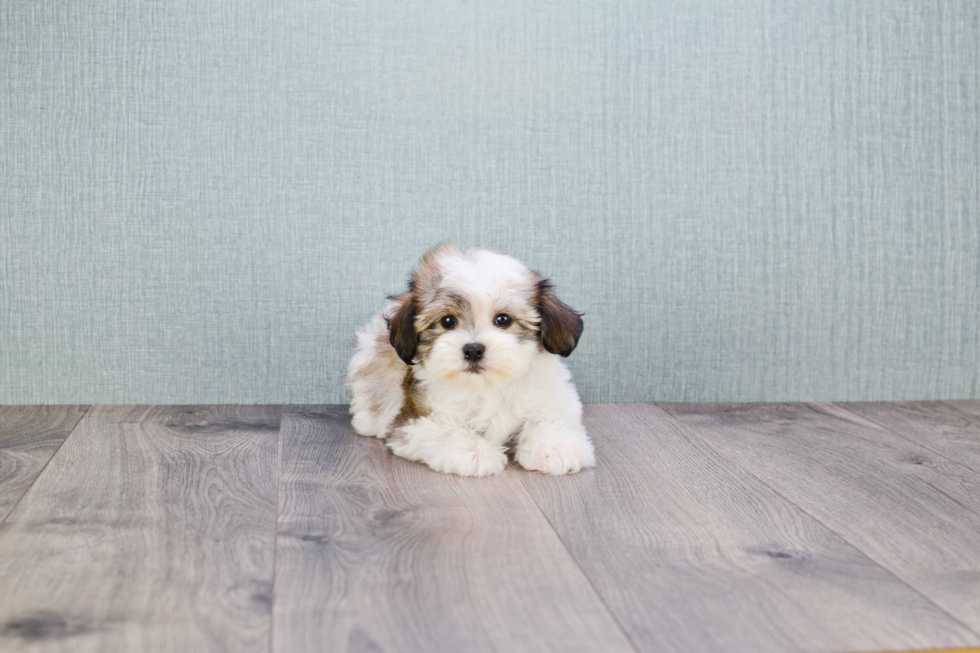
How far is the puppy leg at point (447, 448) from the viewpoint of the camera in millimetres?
1903

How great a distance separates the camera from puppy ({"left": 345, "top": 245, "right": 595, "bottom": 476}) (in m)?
1.89

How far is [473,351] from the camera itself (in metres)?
1.86

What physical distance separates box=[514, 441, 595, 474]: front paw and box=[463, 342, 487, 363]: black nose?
27 centimetres

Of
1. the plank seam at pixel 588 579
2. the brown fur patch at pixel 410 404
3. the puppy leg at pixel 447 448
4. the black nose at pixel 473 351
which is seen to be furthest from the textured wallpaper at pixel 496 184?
the plank seam at pixel 588 579

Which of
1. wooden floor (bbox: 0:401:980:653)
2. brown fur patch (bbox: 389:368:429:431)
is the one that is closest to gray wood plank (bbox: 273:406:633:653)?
wooden floor (bbox: 0:401:980:653)

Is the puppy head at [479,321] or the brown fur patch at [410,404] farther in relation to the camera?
the brown fur patch at [410,404]

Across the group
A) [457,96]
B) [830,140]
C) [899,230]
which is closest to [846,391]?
[899,230]

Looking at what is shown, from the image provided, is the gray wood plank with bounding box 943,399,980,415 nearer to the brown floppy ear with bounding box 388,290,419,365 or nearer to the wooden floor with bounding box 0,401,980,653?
the wooden floor with bounding box 0,401,980,653

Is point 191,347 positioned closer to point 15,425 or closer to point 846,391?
point 15,425

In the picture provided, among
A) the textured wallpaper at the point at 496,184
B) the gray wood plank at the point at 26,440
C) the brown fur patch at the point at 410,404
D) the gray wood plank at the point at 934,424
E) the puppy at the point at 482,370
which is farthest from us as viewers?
the textured wallpaper at the point at 496,184

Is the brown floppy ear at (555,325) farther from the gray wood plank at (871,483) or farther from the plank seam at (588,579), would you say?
the gray wood plank at (871,483)

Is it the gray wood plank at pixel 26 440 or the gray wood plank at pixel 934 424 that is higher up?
the gray wood plank at pixel 934 424

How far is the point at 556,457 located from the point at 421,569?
617 millimetres

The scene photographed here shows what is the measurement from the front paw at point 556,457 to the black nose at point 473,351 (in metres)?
0.27
